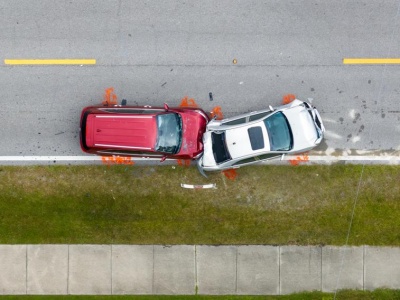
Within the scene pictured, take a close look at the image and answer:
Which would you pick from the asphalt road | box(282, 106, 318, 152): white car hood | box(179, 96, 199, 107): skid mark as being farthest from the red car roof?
box(282, 106, 318, 152): white car hood

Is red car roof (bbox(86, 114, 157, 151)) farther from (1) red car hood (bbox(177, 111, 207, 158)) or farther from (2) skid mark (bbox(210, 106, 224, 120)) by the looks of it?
(2) skid mark (bbox(210, 106, 224, 120))

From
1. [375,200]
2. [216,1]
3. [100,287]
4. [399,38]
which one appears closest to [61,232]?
[100,287]

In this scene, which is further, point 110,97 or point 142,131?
point 110,97

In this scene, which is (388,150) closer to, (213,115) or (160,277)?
(213,115)

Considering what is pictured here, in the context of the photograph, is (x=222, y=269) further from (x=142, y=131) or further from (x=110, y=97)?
(x=110, y=97)

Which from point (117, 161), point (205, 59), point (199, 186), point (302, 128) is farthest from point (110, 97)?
point (302, 128)

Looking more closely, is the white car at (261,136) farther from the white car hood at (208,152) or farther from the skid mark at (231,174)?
the skid mark at (231,174)
